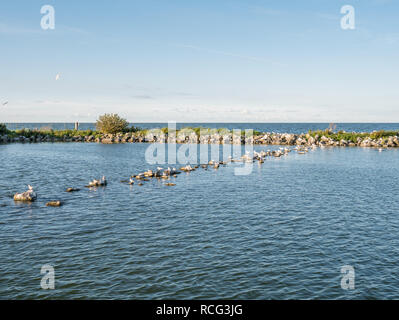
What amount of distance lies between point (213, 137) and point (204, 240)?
78139 mm

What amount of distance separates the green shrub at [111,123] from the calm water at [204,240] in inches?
2833

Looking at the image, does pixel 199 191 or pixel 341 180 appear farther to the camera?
pixel 341 180

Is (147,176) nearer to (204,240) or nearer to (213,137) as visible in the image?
(204,240)

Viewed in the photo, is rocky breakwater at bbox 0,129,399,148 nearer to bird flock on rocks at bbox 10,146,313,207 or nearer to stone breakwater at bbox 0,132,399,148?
stone breakwater at bbox 0,132,399,148

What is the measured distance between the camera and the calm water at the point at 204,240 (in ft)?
47.5

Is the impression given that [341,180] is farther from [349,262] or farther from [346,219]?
[349,262]

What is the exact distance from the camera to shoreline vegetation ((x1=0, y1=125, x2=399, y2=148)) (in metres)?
85.9

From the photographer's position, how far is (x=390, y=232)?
2097 centimetres

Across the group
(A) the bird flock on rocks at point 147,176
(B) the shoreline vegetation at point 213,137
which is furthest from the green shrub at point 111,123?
(A) the bird flock on rocks at point 147,176

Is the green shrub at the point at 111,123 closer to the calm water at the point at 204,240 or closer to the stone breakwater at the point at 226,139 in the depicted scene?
the stone breakwater at the point at 226,139

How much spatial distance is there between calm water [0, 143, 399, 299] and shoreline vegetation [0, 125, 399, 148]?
5277 centimetres

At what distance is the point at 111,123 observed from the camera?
107375 millimetres
